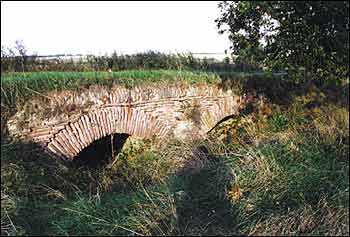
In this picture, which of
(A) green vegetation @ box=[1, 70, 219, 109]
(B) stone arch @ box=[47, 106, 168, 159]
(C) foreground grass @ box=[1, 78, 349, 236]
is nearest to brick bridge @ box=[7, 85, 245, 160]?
(B) stone arch @ box=[47, 106, 168, 159]

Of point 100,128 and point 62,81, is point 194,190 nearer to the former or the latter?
point 100,128

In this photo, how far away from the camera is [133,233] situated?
4438 millimetres

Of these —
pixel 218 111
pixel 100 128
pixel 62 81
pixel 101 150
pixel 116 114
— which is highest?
pixel 62 81

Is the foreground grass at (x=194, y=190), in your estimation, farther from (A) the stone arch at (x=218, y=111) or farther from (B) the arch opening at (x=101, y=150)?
(A) the stone arch at (x=218, y=111)

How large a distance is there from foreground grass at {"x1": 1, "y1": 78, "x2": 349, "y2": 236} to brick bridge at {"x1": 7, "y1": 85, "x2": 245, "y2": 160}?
379 mm

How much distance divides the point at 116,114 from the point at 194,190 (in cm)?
249

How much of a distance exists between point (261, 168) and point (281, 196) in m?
0.58

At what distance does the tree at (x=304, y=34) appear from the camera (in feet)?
22.9

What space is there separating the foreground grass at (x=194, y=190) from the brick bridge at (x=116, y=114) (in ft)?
1.24

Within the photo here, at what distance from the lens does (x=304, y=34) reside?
7051 millimetres

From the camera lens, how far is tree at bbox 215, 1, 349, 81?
6984 millimetres

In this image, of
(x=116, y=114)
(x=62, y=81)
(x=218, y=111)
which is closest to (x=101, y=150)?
(x=116, y=114)

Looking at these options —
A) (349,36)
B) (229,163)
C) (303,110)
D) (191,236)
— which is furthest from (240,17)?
(191,236)

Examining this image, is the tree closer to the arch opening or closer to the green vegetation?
the green vegetation
